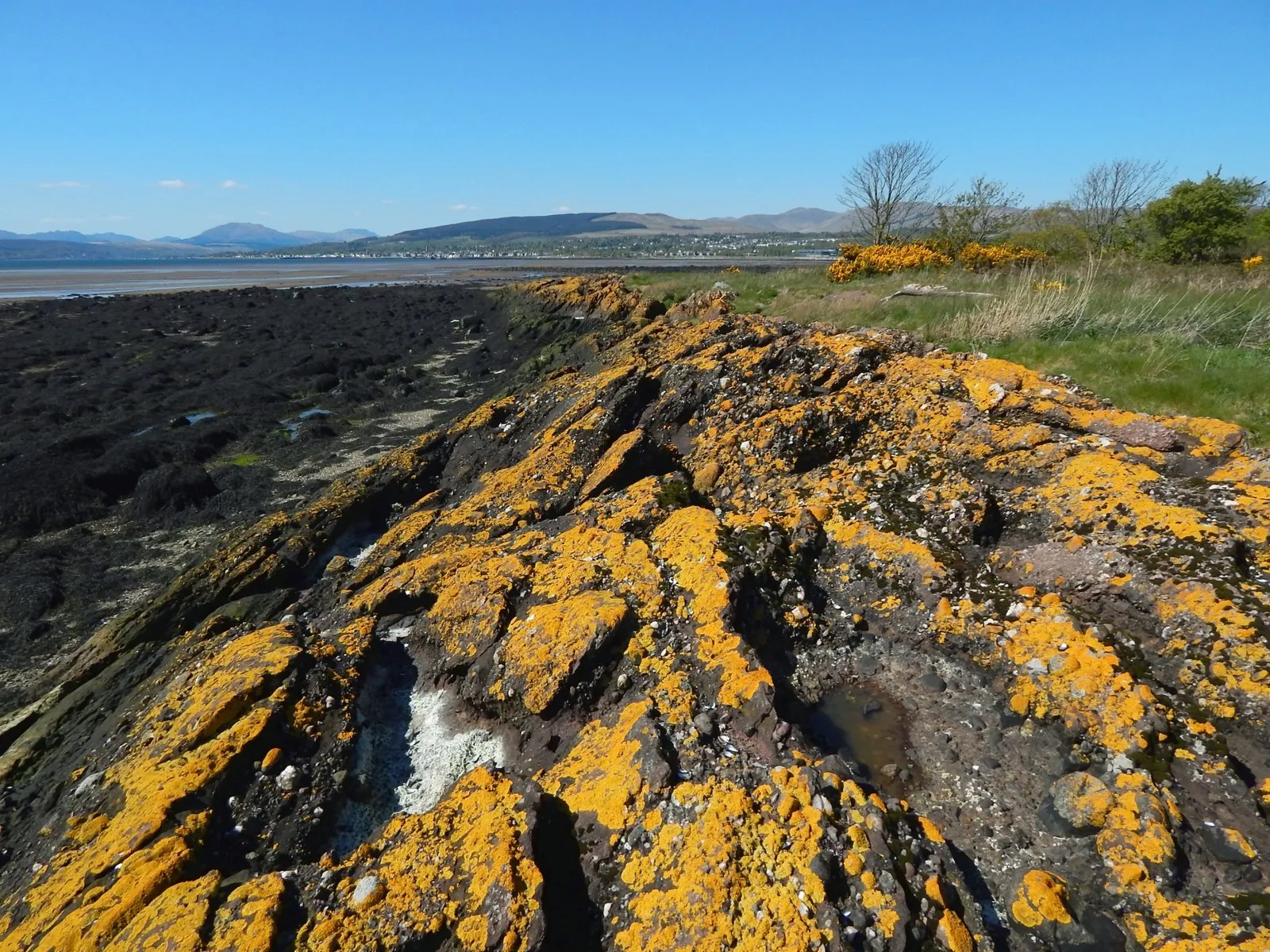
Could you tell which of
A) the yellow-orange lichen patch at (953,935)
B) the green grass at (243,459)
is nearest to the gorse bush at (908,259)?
the green grass at (243,459)

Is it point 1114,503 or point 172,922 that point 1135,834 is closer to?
point 1114,503

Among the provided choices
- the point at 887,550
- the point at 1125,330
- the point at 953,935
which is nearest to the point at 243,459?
the point at 887,550

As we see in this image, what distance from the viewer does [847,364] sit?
328 inches

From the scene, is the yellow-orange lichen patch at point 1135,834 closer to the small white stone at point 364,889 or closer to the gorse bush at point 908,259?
the small white stone at point 364,889

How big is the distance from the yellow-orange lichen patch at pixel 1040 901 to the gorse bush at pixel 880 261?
2414 centimetres

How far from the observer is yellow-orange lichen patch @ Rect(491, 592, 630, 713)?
4.71 metres

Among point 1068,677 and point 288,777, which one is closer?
point 1068,677

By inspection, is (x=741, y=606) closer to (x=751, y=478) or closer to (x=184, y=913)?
(x=751, y=478)

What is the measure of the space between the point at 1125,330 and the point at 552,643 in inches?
414

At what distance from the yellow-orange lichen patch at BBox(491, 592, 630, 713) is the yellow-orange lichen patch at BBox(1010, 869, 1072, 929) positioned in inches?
117

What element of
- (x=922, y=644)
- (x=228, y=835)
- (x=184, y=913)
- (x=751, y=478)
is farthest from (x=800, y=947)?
(x=751, y=478)

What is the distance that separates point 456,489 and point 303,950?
677 centimetres

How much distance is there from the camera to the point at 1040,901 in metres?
3.13

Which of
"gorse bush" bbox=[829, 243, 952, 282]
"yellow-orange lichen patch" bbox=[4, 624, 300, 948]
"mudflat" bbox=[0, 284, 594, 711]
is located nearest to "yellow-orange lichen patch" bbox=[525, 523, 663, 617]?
"yellow-orange lichen patch" bbox=[4, 624, 300, 948]
